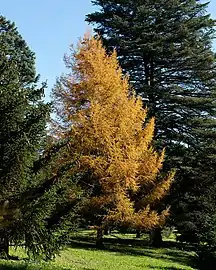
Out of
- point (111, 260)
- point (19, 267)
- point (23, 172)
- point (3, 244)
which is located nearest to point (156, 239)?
point (111, 260)

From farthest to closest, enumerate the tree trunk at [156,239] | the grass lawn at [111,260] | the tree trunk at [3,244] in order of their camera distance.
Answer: the tree trunk at [156,239], the grass lawn at [111,260], the tree trunk at [3,244]

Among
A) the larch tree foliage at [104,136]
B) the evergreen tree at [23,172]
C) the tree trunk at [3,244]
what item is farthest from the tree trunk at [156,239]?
the evergreen tree at [23,172]

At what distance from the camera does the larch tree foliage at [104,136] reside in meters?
19.3

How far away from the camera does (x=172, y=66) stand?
1113 inches

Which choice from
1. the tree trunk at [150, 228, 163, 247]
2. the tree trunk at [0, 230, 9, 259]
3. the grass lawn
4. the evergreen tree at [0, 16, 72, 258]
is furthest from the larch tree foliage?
the evergreen tree at [0, 16, 72, 258]

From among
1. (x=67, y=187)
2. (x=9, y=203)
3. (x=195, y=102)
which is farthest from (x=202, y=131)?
(x=9, y=203)

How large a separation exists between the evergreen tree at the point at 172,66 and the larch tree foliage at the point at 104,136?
5.94 meters

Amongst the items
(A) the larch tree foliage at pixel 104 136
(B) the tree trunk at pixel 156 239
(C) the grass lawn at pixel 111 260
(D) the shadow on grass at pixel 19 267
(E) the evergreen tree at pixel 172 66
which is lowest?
(D) the shadow on grass at pixel 19 267

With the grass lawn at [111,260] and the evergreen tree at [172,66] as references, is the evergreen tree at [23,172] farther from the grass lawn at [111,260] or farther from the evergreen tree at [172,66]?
the evergreen tree at [172,66]

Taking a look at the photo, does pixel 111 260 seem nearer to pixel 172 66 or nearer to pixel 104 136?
pixel 104 136

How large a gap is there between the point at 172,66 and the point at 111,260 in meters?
14.4

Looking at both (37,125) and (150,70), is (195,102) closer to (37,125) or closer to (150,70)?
(150,70)

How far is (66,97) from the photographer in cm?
2081

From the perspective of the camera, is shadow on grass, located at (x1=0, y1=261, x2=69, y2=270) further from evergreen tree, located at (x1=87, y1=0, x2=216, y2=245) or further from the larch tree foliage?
evergreen tree, located at (x1=87, y1=0, x2=216, y2=245)
